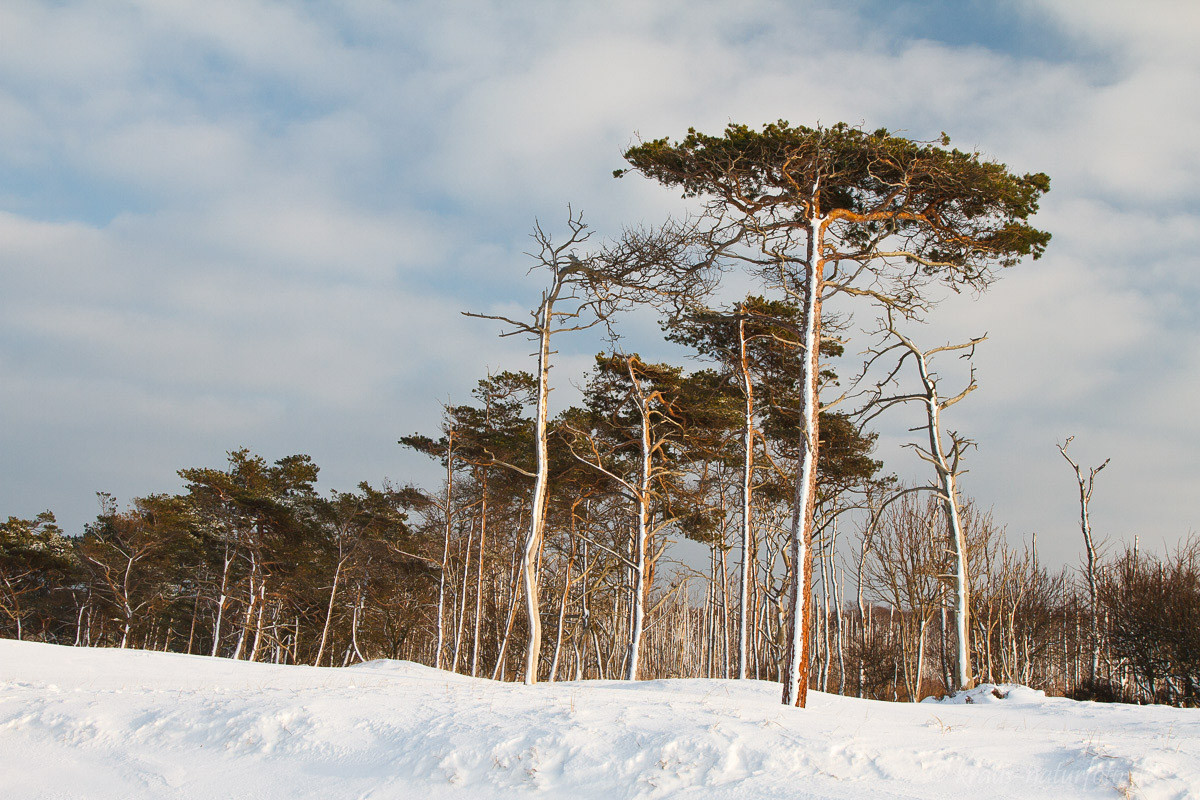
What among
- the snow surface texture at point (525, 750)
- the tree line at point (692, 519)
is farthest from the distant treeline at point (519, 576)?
the snow surface texture at point (525, 750)

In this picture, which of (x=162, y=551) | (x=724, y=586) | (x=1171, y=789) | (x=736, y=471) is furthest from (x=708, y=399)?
(x=162, y=551)

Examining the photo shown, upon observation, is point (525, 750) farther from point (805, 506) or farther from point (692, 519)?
point (692, 519)

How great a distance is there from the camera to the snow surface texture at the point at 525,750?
18.4ft

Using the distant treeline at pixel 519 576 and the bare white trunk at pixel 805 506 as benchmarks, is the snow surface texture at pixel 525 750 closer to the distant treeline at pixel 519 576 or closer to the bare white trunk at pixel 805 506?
the bare white trunk at pixel 805 506

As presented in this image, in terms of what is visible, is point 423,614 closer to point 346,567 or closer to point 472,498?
point 346,567

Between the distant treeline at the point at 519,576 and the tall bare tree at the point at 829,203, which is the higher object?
the tall bare tree at the point at 829,203

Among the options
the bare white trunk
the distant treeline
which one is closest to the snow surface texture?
the bare white trunk

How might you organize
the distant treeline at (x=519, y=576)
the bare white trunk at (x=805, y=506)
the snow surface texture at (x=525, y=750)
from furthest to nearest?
1. the distant treeline at (x=519, y=576)
2. the bare white trunk at (x=805, y=506)
3. the snow surface texture at (x=525, y=750)

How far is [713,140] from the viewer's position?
11.9 metres

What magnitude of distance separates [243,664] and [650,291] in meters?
11.1

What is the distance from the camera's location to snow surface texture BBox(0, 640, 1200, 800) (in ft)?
18.4

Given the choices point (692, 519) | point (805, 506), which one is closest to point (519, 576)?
point (692, 519)

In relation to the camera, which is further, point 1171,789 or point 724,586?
point 724,586

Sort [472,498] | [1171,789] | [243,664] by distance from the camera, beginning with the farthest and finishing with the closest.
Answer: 1. [472,498]
2. [243,664]
3. [1171,789]
